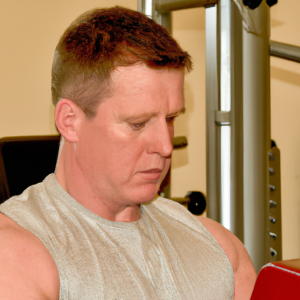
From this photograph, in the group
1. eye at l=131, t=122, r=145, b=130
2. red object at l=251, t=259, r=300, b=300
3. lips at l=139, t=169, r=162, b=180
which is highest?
eye at l=131, t=122, r=145, b=130

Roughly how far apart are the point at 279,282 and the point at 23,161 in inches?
27.7

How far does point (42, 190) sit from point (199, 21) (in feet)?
5.21

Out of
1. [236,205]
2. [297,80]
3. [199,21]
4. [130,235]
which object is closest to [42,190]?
[130,235]

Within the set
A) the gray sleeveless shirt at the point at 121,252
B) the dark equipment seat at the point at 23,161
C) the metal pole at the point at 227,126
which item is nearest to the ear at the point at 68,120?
the gray sleeveless shirt at the point at 121,252

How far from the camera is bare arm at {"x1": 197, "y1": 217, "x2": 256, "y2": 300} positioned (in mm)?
960

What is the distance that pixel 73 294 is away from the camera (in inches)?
27.4

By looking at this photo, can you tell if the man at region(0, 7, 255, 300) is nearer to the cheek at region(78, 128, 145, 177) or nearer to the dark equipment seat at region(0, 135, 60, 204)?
the cheek at region(78, 128, 145, 177)

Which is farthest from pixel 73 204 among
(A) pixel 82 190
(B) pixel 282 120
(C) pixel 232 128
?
(B) pixel 282 120

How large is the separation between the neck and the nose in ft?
0.44

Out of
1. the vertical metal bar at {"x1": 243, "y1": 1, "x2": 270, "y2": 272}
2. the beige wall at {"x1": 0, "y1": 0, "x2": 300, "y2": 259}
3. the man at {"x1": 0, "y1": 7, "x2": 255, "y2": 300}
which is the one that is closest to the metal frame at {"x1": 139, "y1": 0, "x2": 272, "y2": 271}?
the vertical metal bar at {"x1": 243, "y1": 1, "x2": 270, "y2": 272}

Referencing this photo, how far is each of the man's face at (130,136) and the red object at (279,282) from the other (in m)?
0.25

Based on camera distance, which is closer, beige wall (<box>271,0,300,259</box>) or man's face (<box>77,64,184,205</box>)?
man's face (<box>77,64,184,205</box>)

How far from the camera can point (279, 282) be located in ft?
2.22

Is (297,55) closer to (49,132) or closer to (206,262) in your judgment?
(206,262)
